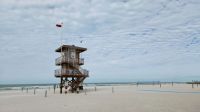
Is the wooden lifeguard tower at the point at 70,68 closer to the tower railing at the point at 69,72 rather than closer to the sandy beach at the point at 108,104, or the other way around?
the tower railing at the point at 69,72

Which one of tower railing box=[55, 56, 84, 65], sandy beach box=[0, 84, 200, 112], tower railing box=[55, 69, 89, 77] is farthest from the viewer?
tower railing box=[55, 56, 84, 65]

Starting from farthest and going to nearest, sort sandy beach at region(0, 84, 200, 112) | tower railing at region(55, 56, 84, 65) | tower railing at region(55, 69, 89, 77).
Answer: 1. tower railing at region(55, 56, 84, 65)
2. tower railing at region(55, 69, 89, 77)
3. sandy beach at region(0, 84, 200, 112)

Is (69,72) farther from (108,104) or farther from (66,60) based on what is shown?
(108,104)

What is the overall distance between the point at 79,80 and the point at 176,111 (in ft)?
90.8

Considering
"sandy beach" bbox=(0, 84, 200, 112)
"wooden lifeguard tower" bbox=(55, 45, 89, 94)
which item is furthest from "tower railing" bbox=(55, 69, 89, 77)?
"sandy beach" bbox=(0, 84, 200, 112)

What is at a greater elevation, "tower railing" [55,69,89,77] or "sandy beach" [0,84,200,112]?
"tower railing" [55,69,89,77]

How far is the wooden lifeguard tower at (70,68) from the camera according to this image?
3884cm

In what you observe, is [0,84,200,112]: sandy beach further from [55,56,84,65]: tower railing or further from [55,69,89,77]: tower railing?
[55,56,84,65]: tower railing

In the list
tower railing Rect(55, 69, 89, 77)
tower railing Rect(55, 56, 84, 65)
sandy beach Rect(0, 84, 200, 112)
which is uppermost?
tower railing Rect(55, 56, 84, 65)

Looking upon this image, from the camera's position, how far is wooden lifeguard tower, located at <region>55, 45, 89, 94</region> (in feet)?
127

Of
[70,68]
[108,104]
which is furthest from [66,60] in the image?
[108,104]

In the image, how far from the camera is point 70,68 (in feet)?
131

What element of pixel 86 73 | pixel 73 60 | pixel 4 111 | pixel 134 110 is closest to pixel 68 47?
pixel 73 60

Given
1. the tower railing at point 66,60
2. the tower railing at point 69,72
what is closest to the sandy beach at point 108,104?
the tower railing at point 69,72
